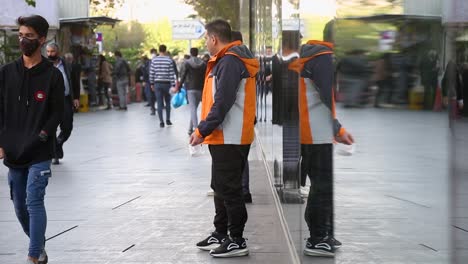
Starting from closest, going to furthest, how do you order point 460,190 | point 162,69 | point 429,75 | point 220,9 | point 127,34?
point 460,190 → point 429,75 → point 162,69 → point 220,9 → point 127,34

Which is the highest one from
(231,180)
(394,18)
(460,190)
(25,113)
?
(394,18)

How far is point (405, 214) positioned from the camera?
1918 millimetres

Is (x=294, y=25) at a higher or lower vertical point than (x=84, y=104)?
higher

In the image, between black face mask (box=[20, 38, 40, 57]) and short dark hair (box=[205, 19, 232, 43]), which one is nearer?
black face mask (box=[20, 38, 40, 57])

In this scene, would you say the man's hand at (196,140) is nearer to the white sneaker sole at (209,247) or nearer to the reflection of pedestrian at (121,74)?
the white sneaker sole at (209,247)

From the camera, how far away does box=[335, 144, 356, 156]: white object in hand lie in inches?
101

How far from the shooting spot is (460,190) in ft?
5.07

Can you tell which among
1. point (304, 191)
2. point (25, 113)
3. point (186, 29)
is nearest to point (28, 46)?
point (25, 113)

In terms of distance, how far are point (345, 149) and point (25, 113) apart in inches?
124

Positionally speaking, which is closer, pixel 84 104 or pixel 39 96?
pixel 39 96

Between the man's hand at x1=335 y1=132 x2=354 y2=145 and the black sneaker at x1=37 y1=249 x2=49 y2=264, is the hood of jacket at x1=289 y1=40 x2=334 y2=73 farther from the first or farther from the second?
the black sneaker at x1=37 y1=249 x2=49 y2=264

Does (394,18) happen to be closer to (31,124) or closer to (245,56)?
(31,124)

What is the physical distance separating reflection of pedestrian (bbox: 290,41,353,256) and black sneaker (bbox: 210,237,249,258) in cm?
187

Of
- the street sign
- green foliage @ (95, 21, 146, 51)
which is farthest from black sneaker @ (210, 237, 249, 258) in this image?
green foliage @ (95, 21, 146, 51)
